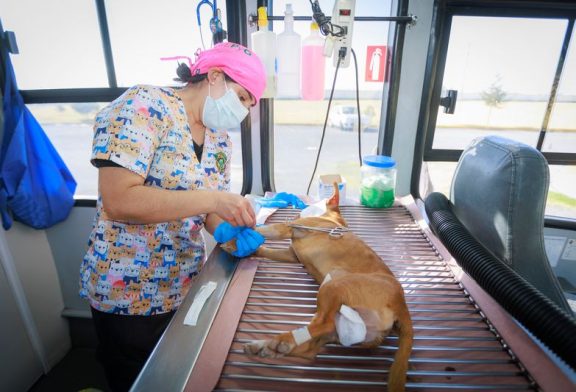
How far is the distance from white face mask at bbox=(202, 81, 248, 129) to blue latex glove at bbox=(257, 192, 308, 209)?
55cm

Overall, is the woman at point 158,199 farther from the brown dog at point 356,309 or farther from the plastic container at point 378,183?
the plastic container at point 378,183

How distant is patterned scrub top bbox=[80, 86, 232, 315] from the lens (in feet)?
3.08

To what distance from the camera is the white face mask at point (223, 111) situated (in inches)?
46.2

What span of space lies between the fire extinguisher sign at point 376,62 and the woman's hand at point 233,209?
3.84 feet

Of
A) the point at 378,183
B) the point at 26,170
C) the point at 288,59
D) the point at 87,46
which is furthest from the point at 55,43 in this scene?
the point at 378,183

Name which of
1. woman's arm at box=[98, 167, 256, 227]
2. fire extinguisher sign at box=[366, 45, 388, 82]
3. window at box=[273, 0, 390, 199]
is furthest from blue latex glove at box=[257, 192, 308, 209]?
fire extinguisher sign at box=[366, 45, 388, 82]

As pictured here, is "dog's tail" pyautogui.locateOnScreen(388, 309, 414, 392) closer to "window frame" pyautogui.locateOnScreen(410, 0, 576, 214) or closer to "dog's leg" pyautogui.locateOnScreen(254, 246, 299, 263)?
"dog's leg" pyautogui.locateOnScreen(254, 246, 299, 263)

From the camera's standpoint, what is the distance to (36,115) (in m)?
2.09

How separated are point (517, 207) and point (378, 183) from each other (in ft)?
2.36

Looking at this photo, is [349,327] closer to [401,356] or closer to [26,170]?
[401,356]

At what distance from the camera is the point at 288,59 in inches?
66.7

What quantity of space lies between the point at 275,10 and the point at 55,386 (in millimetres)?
2669

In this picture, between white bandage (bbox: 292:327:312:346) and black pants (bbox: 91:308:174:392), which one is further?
black pants (bbox: 91:308:174:392)

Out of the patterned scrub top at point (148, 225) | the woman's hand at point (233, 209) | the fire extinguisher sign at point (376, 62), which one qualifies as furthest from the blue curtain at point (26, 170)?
the fire extinguisher sign at point (376, 62)
